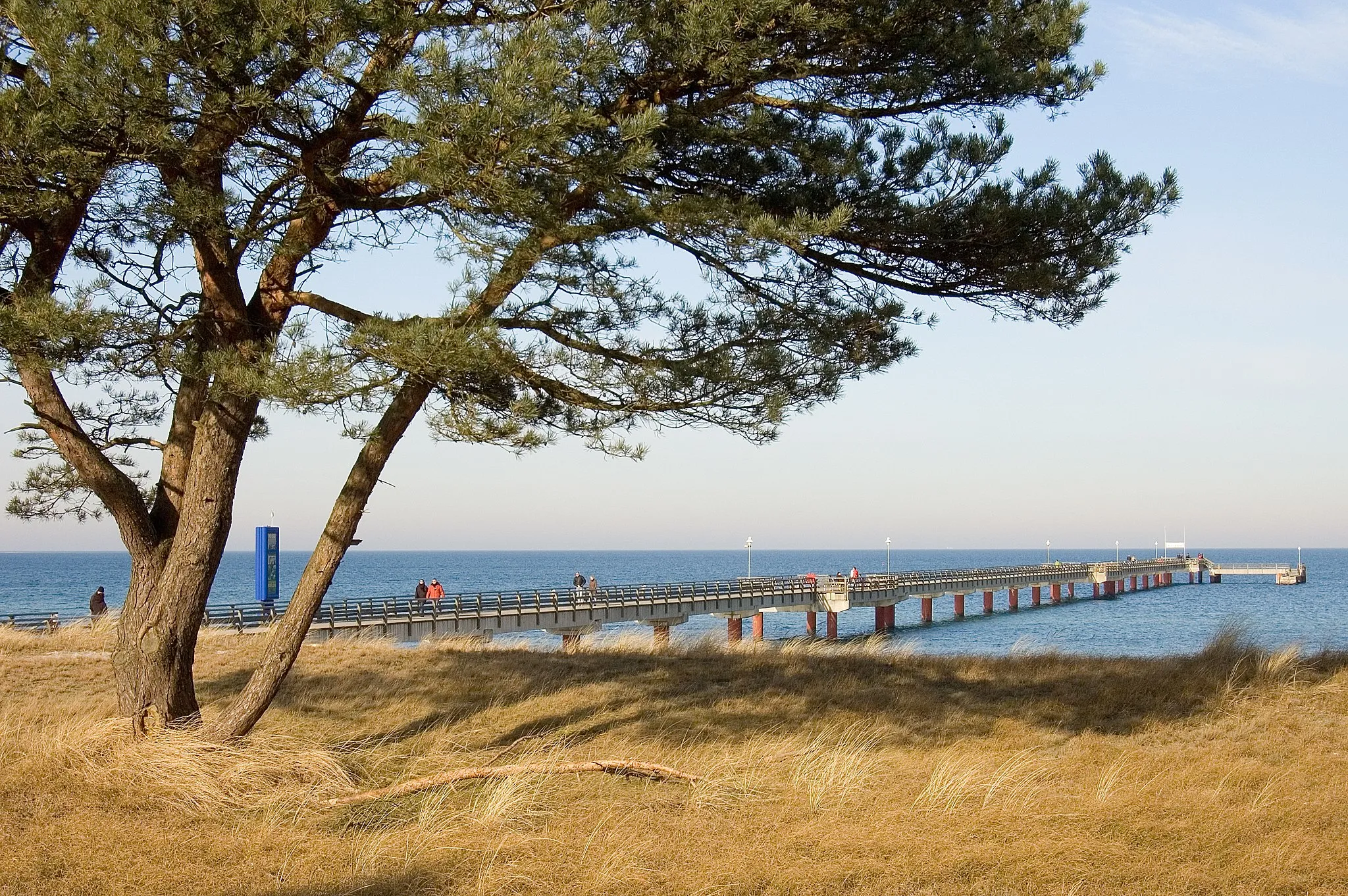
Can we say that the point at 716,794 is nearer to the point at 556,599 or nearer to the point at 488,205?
the point at 488,205

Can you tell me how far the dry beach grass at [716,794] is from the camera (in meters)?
5.68

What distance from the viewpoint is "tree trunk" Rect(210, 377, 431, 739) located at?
820 cm

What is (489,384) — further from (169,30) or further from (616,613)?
(616,613)

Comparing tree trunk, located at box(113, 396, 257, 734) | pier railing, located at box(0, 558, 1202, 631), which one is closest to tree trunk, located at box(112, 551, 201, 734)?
tree trunk, located at box(113, 396, 257, 734)

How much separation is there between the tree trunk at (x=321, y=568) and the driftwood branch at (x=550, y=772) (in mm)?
1233

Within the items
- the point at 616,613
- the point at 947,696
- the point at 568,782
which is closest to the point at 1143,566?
the point at 616,613

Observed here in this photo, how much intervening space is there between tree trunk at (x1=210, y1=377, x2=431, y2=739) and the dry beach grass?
0.88 ft

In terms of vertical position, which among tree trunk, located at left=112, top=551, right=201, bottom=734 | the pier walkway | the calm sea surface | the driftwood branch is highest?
tree trunk, located at left=112, top=551, right=201, bottom=734

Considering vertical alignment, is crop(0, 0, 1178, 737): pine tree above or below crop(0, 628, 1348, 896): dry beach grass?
above

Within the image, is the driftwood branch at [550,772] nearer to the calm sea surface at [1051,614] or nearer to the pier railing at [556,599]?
the pier railing at [556,599]

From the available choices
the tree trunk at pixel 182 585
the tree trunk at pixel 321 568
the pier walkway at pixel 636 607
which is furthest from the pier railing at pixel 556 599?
the tree trunk at pixel 182 585

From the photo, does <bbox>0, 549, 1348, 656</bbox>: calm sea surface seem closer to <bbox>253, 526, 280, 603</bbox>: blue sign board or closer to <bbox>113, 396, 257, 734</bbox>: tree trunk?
<bbox>253, 526, 280, 603</bbox>: blue sign board

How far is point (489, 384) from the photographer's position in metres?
8.02

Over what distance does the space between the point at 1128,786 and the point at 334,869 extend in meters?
5.48
